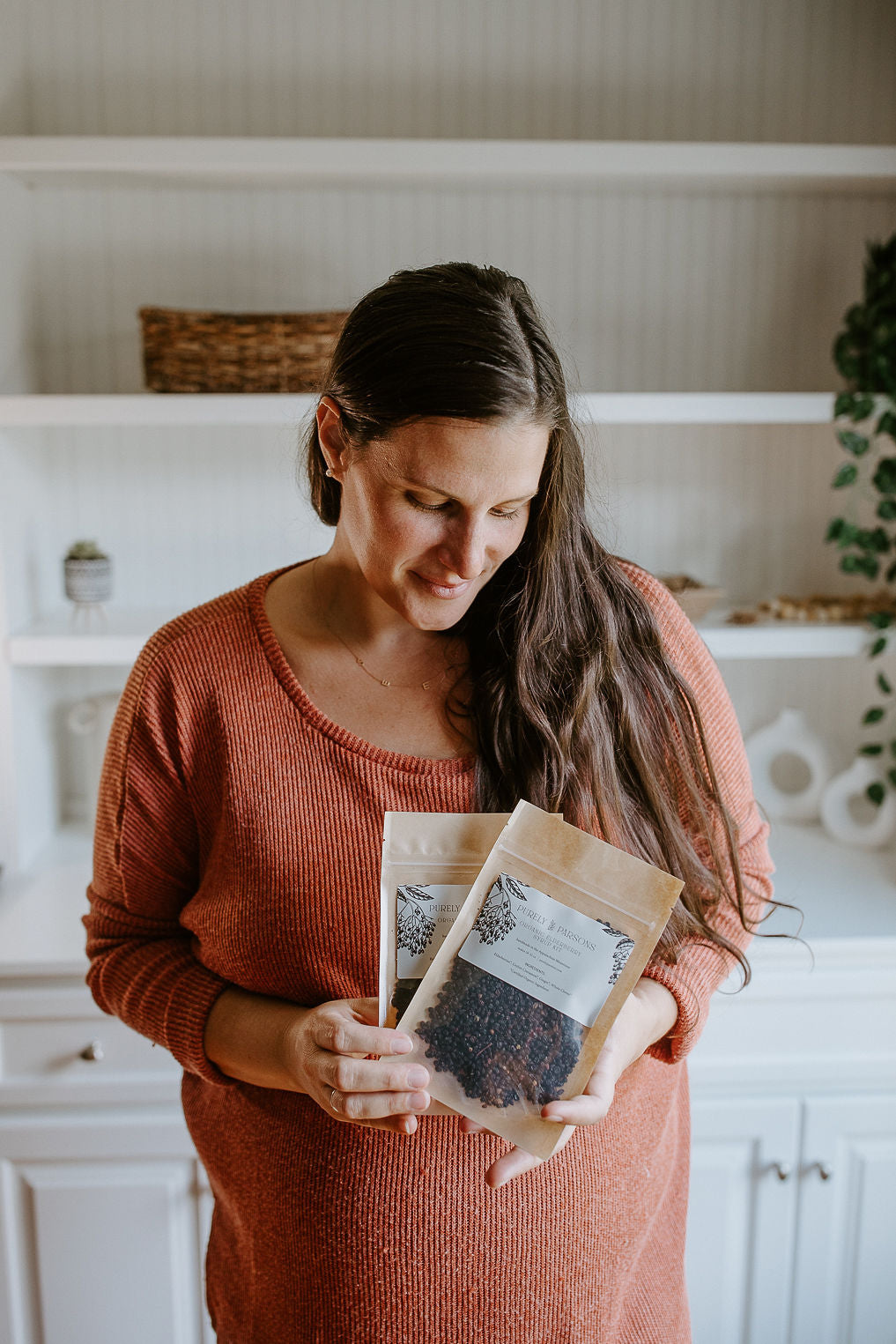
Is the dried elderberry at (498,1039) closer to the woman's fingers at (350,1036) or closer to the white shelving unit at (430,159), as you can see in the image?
the woman's fingers at (350,1036)

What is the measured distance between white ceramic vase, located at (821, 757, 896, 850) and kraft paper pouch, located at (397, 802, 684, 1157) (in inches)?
50.9

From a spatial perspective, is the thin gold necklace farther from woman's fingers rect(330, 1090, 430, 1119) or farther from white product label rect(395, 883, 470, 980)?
woman's fingers rect(330, 1090, 430, 1119)

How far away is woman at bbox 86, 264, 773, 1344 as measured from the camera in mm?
776

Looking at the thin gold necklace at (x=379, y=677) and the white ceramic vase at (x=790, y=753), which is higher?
the thin gold necklace at (x=379, y=677)

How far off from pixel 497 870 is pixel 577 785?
178 millimetres

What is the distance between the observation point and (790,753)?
197 centimetres

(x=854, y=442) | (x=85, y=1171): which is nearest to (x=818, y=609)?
(x=854, y=442)

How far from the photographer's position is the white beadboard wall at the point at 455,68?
1751 millimetres

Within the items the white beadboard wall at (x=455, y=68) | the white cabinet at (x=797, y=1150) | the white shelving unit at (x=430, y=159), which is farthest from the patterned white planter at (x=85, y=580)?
the white cabinet at (x=797, y=1150)

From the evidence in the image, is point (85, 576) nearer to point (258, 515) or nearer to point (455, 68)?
point (258, 515)

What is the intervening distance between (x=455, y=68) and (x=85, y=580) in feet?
3.53

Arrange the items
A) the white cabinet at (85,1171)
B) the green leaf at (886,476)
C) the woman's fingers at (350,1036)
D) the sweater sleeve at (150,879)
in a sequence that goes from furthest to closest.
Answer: the green leaf at (886,476)
the white cabinet at (85,1171)
the sweater sleeve at (150,879)
the woman's fingers at (350,1036)

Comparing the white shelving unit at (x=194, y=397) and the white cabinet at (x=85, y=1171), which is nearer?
the white cabinet at (x=85, y=1171)

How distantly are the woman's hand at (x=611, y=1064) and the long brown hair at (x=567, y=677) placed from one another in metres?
0.05
